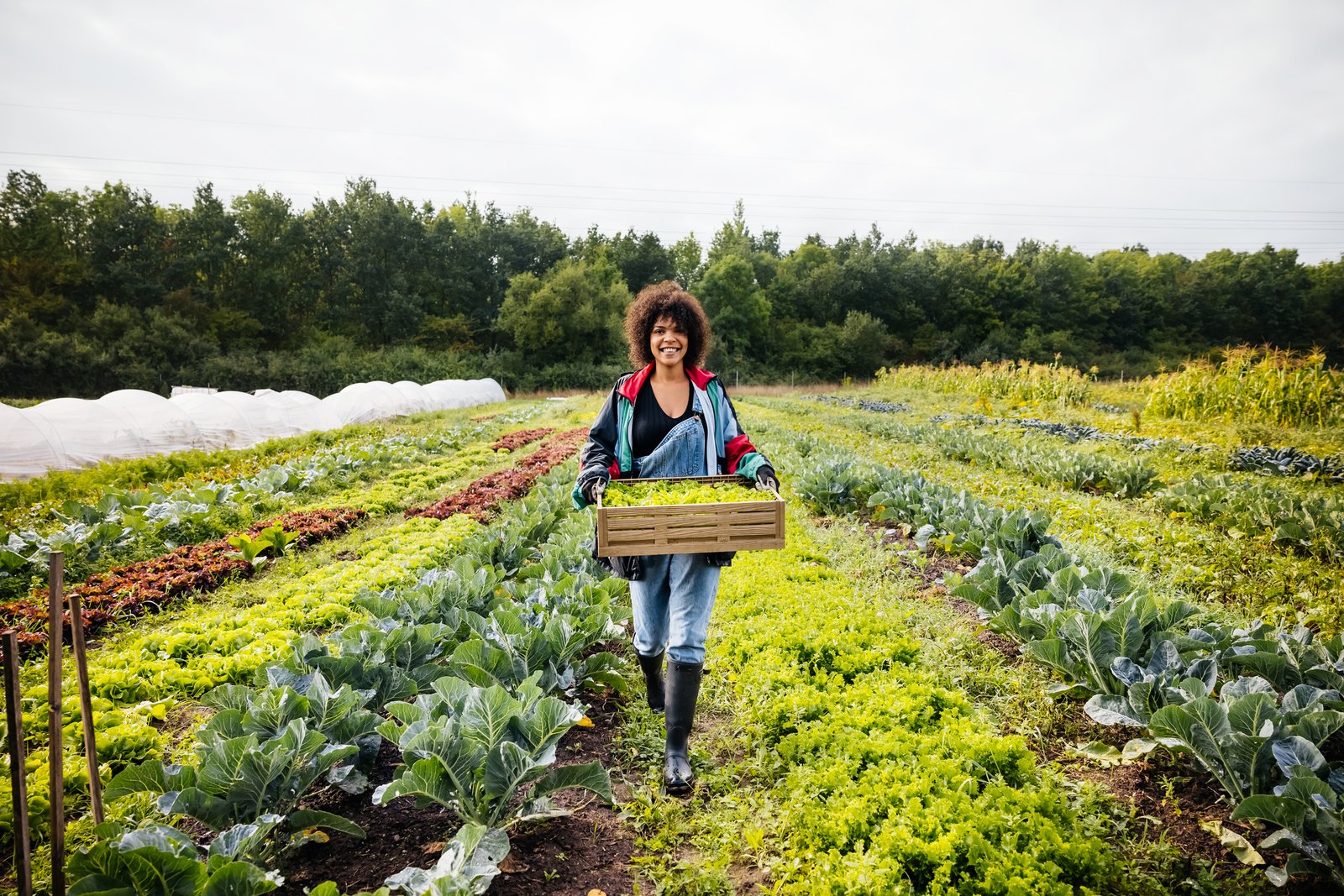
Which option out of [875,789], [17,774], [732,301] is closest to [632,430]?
[875,789]

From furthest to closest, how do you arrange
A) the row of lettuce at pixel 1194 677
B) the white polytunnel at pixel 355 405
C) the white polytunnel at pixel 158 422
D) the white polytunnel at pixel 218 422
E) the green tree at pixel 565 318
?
the green tree at pixel 565 318 → the white polytunnel at pixel 355 405 → the white polytunnel at pixel 218 422 → the white polytunnel at pixel 158 422 → the row of lettuce at pixel 1194 677

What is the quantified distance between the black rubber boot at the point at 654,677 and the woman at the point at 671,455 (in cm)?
2

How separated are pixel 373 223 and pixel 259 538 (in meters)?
42.4

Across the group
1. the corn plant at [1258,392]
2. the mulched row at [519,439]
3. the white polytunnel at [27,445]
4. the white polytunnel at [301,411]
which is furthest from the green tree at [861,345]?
the white polytunnel at [27,445]

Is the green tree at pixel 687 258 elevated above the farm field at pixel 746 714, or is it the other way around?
the green tree at pixel 687 258

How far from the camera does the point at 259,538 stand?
6.88 metres

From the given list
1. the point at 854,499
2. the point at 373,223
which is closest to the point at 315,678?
the point at 854,499

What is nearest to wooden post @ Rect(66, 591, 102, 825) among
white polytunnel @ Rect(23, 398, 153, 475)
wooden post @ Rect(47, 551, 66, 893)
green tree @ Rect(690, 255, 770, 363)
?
wooden post @ Rect(47, 551, 66, 893)

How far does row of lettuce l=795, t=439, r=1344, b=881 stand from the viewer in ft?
7.55

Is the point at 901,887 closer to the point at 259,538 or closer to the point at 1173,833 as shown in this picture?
the point at 1173,833

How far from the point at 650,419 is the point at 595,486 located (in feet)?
1.52

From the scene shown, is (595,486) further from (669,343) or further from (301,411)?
(301,411)

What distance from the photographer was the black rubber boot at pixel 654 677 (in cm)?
344

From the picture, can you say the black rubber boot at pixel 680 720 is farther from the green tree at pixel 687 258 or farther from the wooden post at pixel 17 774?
the green tree at pixel 687 258
